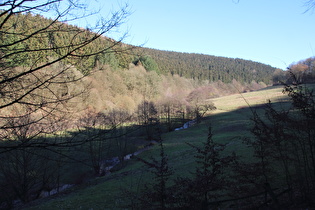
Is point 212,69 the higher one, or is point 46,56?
point 212,69

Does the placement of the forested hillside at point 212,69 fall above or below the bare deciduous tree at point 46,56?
above

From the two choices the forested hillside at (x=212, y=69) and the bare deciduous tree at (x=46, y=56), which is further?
the forested hillside at (x=212, y=69)

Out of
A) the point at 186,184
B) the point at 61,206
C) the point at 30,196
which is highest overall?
the point at 186,184

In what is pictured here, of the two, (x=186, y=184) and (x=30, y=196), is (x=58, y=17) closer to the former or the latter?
(x=186, y=184)

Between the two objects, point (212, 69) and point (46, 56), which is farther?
point (212, 69)

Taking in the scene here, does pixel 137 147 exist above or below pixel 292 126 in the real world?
below

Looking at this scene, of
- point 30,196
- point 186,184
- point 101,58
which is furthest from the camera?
point 30,196

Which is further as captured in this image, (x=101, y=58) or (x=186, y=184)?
(x=186, y=184)

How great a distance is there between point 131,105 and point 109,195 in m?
34.1

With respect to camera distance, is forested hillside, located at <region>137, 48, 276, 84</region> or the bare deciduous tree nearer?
the bare deciduous tree

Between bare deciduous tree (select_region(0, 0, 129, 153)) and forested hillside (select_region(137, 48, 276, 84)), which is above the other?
forested hillside (select_region(137, 48, 276, 84))

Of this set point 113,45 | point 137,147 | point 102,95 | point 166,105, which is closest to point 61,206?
point 113,45

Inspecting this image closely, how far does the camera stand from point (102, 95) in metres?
39.1

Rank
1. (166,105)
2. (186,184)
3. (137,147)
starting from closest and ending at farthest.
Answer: (186,184) → (137,147) → (166,105)
